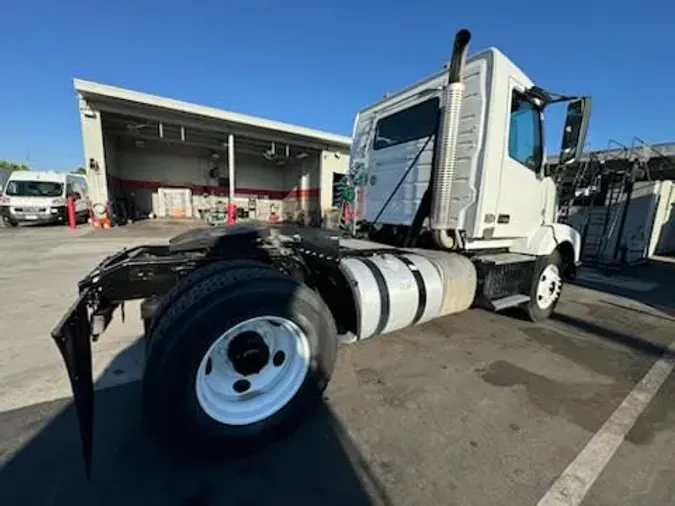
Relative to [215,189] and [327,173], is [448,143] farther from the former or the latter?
[215,189]

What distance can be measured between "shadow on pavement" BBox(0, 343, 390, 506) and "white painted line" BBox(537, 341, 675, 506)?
3.28 feet

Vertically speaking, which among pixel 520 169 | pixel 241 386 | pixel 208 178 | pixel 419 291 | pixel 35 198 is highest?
pixel 208 178

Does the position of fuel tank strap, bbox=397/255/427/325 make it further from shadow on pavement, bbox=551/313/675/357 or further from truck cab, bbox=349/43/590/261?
shadow on pavement, bbox=551/313/675/357

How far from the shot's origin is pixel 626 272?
33.3 ft

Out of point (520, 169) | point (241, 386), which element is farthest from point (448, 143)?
point (241, 386)

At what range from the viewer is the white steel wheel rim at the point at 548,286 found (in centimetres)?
473

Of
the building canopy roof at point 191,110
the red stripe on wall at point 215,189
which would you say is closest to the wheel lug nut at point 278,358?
the building canopy roof at point 191,110

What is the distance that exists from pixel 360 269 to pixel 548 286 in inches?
128

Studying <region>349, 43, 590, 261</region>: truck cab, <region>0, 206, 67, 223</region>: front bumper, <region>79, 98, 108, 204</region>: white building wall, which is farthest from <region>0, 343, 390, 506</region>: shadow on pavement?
<region>0, 206, 67, 223</region>: front bumper

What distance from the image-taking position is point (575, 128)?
13.3 ft

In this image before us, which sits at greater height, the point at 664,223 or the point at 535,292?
the point at 664,223

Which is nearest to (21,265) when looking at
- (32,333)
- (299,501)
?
(32,333)

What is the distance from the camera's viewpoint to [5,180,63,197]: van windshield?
14.9 metres

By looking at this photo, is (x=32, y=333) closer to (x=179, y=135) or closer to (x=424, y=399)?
(x=424, y=399)
